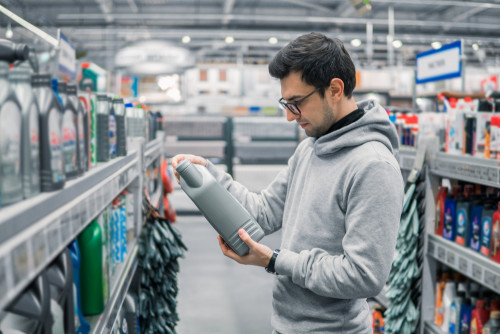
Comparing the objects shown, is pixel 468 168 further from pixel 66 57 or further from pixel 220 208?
pixel 66 57

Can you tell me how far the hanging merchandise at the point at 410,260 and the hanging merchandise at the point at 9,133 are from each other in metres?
2.41

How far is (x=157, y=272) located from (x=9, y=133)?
6.26ft

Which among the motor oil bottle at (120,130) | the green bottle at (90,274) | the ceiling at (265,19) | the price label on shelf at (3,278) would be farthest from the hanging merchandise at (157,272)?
the ceiling at (265,19)

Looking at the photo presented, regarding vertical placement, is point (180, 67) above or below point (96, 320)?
above

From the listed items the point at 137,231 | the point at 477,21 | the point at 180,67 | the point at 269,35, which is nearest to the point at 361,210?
the point at 137,231

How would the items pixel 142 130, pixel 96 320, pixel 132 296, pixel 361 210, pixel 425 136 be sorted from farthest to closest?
1. pixel 142 130
2. pixel 425 136
3. pixel 132 296
4. pixel 96 320
5. pixel 361 210

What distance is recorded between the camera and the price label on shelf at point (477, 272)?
2.34 m

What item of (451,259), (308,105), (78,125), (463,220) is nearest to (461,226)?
(463,220)

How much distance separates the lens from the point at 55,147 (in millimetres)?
1035

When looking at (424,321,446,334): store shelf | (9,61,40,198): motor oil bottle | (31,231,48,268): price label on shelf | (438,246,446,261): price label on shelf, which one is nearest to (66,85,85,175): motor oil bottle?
(9,61,40,198): motor oil bottle

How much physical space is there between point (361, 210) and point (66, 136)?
0.80 metres

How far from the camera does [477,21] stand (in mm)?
16484

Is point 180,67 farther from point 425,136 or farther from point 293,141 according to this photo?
point 425,136

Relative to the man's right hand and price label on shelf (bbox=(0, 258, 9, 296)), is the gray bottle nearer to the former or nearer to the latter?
the man's right hand
